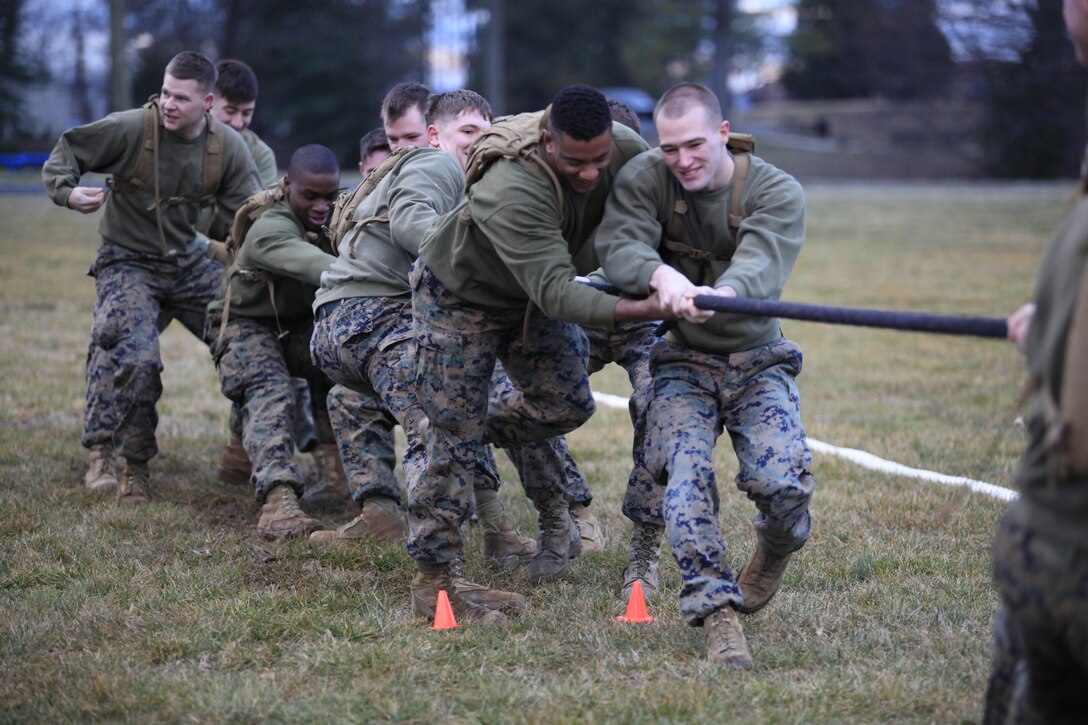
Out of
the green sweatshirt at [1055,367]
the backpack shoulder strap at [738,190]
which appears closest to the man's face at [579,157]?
the backpack shoulder strap at [738,190]

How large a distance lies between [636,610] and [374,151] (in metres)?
3.14

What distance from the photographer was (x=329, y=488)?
24.0 ft

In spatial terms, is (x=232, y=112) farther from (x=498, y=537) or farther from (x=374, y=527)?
(x=498, y=537)

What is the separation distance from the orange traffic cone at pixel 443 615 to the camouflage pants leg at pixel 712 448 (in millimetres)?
958

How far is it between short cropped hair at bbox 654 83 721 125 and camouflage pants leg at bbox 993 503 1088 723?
6.88 ft

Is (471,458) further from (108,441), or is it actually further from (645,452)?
(108,441)

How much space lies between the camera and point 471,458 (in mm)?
5242

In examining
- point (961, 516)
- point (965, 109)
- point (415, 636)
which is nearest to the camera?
point (415, 636)

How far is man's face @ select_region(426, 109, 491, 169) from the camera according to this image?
20.1 ft

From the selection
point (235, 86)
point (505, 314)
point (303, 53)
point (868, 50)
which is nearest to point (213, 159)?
point (235, 86)

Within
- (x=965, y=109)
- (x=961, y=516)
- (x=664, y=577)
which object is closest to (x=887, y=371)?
(x=961, y=516)

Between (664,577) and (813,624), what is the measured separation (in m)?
0.86

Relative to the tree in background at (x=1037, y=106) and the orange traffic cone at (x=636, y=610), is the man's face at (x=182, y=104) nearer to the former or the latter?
the orange traffic cone at (x=636, y=610)

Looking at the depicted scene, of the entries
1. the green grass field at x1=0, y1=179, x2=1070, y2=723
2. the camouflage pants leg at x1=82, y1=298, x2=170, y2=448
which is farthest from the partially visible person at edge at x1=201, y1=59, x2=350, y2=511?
the camouflage pants leg at x1=82, y1=298, x2=170, y2=448
